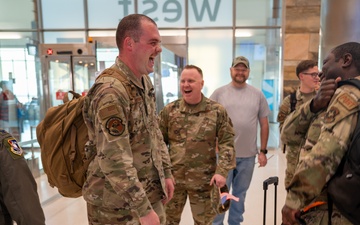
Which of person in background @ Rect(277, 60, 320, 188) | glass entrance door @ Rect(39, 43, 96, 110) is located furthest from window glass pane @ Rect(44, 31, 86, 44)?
person in background @ Rect(277, 60, 320, 188)

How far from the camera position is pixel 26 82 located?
812cm

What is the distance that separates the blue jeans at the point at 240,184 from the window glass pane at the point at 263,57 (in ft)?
15.9

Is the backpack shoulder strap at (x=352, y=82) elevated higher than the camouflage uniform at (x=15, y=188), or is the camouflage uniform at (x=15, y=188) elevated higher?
the backpack shoulder strap at (x=352, y=82)

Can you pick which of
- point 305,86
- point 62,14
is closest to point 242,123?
point 305,86

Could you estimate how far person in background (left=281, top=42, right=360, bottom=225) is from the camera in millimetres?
1203

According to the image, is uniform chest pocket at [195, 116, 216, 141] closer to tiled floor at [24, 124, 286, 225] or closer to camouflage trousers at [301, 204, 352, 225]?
camouflage trousers at [301, 204, 352, 225]

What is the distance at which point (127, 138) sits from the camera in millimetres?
1341

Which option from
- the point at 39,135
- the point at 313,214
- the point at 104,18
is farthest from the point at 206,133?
the point at 104,18

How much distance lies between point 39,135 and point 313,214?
1501 millimetres

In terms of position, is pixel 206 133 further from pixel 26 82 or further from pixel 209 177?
pixel 26 82

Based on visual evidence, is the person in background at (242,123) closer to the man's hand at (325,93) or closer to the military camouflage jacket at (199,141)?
the military camouflage jacket at (199,141)

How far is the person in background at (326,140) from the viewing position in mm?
1203

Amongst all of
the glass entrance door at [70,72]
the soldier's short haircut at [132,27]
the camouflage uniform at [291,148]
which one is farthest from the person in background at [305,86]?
the glass entrance door at [70,72]

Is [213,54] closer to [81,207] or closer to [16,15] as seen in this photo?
[81,207]
